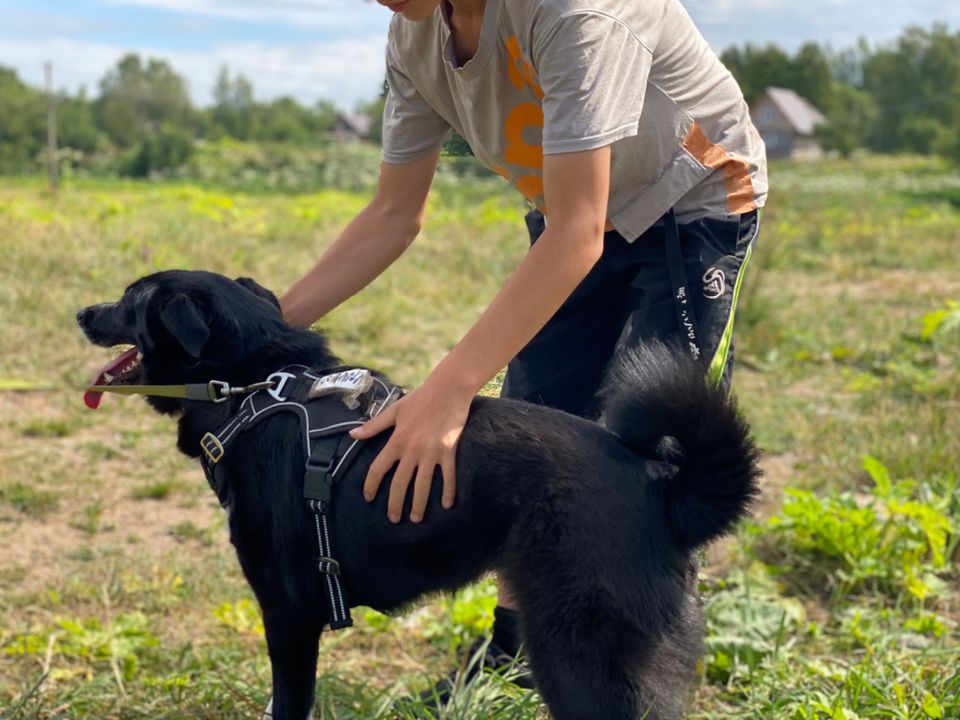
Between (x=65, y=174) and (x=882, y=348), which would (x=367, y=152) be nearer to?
(x=65, y=174)

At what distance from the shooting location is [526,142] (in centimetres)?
237

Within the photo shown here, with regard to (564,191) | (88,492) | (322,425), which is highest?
(564,191)

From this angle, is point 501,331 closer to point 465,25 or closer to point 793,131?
point 465,25

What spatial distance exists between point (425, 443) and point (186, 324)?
63 centimetres

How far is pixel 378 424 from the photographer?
82.2 inches

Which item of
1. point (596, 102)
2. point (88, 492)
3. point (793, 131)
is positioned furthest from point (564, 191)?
point (793, 131)

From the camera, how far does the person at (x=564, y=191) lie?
1.96 m

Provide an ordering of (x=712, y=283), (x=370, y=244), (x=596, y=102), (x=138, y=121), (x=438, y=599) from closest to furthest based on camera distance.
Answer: (x=596, y=102) → (x=712, y=283) → (x=370, y=244) → (x=438, y=599) → (x=138, y=121)

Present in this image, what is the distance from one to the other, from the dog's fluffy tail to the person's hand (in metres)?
0.37

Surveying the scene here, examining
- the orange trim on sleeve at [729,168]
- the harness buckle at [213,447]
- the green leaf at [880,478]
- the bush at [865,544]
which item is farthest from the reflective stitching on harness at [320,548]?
the green leaf at [880,478]

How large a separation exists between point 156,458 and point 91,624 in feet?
6.34

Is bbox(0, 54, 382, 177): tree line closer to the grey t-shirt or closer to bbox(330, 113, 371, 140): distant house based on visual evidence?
bbox(330, 113, 371, 140): distant house

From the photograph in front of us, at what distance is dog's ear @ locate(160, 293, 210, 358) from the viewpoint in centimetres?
A: 219

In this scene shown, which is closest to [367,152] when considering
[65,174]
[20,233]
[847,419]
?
[65,174]
